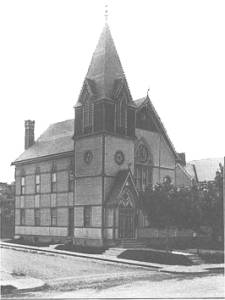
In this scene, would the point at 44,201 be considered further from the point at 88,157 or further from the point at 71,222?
the point at 88,157

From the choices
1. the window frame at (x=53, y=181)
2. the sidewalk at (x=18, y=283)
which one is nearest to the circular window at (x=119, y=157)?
the window frame at (x=53, y=181)

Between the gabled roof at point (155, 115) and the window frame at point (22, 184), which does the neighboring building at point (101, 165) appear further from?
the window frame at point (22, 184)

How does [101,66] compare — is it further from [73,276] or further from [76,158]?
[73,276]

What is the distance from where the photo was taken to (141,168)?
40.0 m

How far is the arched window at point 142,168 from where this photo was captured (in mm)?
39656

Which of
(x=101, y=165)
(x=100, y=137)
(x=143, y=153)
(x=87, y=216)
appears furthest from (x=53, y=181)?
(x=143, y=153)

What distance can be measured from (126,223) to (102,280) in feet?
51.8

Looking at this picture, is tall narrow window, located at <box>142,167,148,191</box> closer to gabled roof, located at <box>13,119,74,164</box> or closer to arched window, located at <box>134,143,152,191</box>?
arched window, located at <box>134,143,152,191</box>

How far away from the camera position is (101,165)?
35969mm

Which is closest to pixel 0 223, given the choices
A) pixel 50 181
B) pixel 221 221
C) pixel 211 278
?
pixel 50 181

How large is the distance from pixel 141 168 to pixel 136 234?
592 centimetres

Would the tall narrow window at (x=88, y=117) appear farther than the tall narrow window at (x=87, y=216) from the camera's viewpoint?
Yes

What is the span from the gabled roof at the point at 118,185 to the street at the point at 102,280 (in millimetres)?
6533

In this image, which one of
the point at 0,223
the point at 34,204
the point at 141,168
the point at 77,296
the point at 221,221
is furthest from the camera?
the point at 0,223
